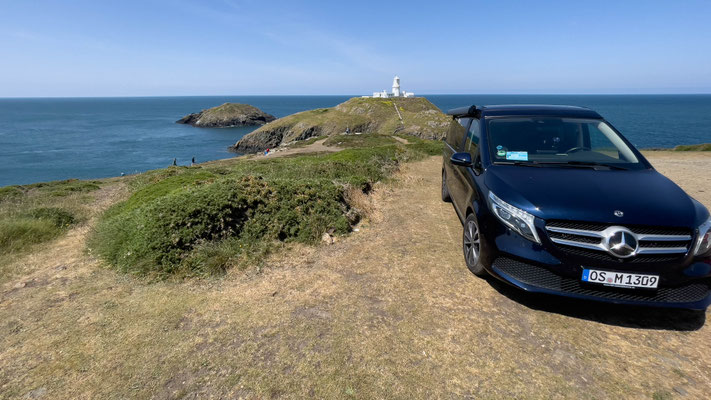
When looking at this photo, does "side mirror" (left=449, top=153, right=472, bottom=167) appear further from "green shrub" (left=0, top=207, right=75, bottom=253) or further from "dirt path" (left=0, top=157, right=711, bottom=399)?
"green shrub" (left=0, top=207, right=75, bottom=253)

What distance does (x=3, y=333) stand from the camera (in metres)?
3.44

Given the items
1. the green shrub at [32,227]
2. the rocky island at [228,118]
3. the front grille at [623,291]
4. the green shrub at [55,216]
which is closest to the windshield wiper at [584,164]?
the front grille at [623,291]

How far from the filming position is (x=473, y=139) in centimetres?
534

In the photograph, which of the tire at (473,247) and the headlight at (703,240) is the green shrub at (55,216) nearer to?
the tire at (473,247)

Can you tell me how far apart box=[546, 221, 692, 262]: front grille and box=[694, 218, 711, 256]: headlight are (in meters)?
0.10

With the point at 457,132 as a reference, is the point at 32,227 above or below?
below

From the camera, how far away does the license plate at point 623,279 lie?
120 inches

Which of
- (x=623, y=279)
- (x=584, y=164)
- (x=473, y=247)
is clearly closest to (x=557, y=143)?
(x=584, y=164)

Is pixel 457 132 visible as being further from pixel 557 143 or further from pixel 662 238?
pixel 662 238

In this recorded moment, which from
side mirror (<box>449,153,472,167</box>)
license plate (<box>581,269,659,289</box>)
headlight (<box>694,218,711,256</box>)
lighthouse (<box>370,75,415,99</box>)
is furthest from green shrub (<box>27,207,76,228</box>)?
lighthouse (<box>370,75,415,99</box>)

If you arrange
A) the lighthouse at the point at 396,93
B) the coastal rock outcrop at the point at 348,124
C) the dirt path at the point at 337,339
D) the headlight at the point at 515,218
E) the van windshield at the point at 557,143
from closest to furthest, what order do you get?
the dirt path at the point at 337,339 < the headlight at the point at 515,218 < the van windshield at the point at 557,143 < the coastal rock outcrop at the point at 348,124 < the lighthouse at the point at 396,93

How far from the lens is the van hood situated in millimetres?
3107

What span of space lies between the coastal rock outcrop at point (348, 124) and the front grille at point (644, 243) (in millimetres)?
52935

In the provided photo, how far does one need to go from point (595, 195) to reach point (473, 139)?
88.2 inches
